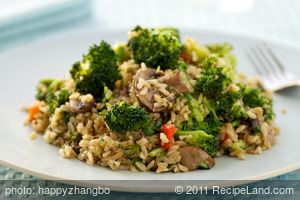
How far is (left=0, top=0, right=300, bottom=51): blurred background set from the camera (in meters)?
7.85

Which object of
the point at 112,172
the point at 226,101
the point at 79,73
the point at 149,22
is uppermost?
the point at 149,22

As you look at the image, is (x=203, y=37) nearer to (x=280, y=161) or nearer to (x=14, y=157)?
(x=280, y=161)

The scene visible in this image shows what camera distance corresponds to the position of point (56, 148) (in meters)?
4.62

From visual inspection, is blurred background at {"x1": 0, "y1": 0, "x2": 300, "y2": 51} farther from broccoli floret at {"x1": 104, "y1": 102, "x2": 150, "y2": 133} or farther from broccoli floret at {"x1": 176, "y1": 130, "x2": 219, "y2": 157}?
broccoli floret at {"x1": 104, "y1": 102, "x2": 150, "y2": 133}

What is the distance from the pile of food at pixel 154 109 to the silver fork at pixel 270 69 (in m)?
0.44

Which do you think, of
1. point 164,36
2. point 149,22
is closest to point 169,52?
point 164,36

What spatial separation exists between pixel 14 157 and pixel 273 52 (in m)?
3.26

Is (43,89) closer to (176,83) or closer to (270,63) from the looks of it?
(176,83)

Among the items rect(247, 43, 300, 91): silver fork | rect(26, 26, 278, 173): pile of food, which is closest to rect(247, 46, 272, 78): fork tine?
rect(247, 43, 300, 91): silver fork

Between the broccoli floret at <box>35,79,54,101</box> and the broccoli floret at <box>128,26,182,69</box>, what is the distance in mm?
940

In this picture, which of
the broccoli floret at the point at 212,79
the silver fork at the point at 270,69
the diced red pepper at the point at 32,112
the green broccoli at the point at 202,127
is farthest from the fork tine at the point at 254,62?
the diced red pepper at the point at 32,112

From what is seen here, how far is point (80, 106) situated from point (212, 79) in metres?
1.15

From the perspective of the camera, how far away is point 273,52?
243 inches

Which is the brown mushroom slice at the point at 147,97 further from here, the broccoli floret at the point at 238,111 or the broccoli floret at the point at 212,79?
the broccoli floret at the point at 238,111
